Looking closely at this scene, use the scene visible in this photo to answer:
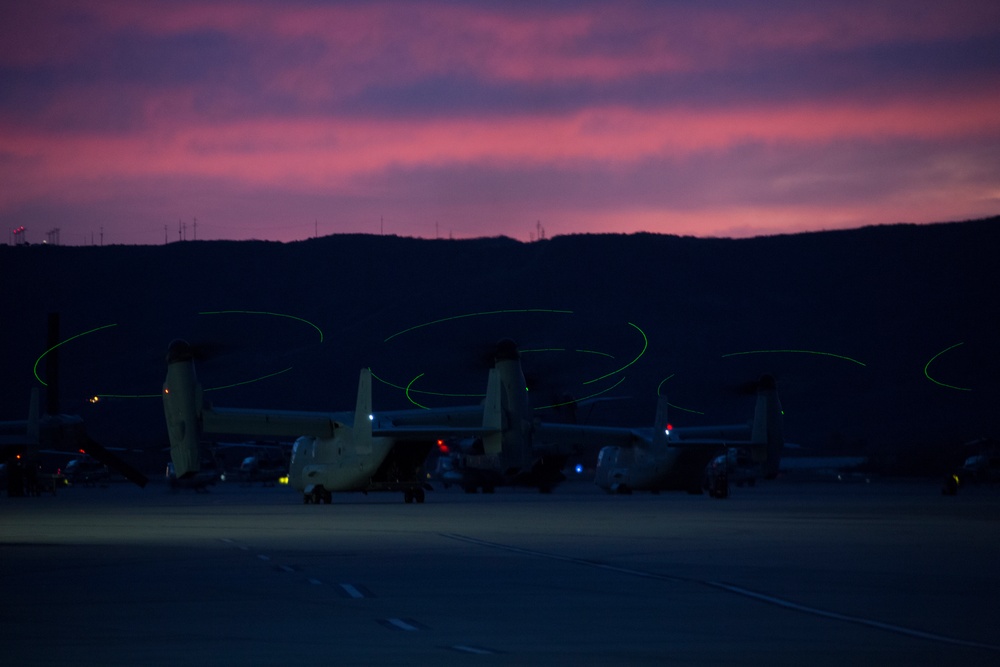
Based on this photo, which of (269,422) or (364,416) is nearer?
(364,416)

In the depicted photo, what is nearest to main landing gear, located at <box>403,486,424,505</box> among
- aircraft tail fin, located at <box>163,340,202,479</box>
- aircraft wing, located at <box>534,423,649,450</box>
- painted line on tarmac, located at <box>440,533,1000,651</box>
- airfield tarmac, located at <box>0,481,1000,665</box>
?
aircraft tail fin, located at <box>163,340,202,479</box>

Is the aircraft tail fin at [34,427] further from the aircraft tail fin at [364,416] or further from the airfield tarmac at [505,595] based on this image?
the airfield tarmac at [505,595]

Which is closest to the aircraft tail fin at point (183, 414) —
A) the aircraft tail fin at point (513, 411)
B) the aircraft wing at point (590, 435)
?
the aircraft tail fin at point (513, 411)

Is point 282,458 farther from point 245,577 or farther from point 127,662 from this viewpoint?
point 127,662

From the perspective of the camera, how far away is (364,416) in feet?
198

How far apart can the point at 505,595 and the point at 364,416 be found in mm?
41931

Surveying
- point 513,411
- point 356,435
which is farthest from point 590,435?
point 513,411

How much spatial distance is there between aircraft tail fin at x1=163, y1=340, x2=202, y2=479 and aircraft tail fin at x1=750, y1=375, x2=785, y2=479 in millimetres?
30349

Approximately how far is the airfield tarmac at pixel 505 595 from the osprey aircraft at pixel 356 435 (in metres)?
21.1

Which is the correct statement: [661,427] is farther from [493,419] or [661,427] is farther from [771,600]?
[771,600]

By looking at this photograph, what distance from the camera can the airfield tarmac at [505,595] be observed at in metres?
13.4

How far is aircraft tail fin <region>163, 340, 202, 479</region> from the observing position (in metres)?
54.2

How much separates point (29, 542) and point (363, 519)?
13.6 metres

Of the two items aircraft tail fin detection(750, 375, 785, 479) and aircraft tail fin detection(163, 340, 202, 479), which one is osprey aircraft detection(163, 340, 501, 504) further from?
aircraft tail fin detection(750, 375, 785, 479)
